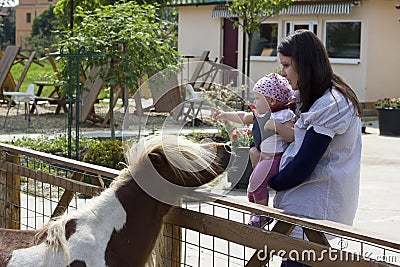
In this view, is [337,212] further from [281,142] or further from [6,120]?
[6,120]

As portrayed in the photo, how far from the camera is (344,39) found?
64.3 feet

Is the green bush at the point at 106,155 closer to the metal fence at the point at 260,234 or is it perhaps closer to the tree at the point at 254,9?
the metal fence at the point at 260,234

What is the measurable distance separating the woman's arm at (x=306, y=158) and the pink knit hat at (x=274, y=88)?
28 cm

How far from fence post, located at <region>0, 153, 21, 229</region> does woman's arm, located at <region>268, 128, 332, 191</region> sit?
2702mm

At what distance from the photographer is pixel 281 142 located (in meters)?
3.19

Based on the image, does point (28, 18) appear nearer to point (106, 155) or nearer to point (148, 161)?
point (106, 155)

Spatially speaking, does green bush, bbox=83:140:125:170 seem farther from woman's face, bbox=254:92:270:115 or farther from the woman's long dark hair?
the woman's long dark hair

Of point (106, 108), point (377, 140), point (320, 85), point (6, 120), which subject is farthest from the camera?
point (106, 108)

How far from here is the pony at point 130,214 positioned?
122 inches

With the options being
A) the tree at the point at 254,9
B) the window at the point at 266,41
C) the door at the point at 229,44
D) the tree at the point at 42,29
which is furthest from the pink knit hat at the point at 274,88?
the tree at the point at 42,29

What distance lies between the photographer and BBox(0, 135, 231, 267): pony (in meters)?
3.10

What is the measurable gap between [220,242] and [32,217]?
188 centimetres

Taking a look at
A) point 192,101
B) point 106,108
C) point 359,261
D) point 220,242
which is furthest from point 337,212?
point 106,108

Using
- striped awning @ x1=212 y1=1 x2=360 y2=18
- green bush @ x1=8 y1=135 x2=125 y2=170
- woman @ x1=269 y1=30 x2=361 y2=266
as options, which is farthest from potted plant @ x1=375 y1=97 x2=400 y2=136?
woman @ x1=269 y1=30 x2=361 y2=266
